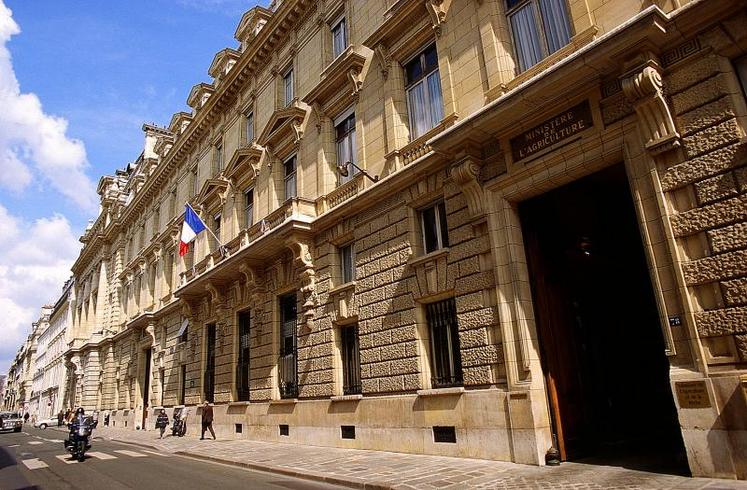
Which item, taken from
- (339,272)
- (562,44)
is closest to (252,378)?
(339,272)

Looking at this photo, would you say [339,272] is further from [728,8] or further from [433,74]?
[728,8]

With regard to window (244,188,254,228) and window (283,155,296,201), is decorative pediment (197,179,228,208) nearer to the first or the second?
window (244,188,254,228)

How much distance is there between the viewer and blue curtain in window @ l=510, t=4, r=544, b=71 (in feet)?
36.8

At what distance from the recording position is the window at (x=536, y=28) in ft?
35.2

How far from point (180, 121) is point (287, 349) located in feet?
70.0

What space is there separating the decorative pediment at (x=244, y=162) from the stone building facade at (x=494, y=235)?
0.10 metres

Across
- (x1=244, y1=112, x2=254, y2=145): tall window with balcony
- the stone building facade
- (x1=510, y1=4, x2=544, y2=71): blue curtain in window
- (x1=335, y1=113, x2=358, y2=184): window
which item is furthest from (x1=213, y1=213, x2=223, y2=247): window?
(x1=510, y1=4, x2=544, y2=71): blue curtain in window

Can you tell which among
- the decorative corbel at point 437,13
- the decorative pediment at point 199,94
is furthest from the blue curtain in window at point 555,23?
the decorative pediment at point 199,94

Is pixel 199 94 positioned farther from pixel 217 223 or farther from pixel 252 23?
pixel 217 223

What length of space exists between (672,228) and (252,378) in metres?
15.5

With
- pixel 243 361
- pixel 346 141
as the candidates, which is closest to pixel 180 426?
pixel 243 361

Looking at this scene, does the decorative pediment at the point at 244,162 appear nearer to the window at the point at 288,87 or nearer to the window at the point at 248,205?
the window at the point at 248,205

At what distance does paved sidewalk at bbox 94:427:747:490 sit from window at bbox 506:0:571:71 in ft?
28.0

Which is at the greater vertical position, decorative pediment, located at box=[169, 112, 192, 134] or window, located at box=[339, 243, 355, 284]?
decorative pediment, located at box=[169, 112, 192, 134]
